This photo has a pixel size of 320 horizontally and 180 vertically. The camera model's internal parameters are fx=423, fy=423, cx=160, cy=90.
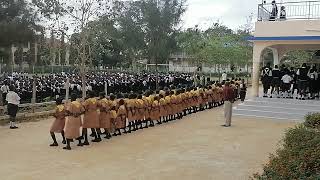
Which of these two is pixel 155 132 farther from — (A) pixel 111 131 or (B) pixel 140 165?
(B) pixel 140 165

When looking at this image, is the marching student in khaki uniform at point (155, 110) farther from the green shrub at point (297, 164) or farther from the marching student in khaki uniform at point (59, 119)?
the green shrub at point (297, 164)

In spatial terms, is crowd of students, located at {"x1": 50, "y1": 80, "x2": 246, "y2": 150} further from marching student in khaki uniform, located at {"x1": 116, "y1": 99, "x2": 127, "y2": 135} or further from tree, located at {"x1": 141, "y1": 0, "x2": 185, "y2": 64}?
tree, located at {"x1": 141, "y1": 0, "x2": 185, "y2": 64}

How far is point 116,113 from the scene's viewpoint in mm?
11734

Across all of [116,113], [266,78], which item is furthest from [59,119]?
[266,78]

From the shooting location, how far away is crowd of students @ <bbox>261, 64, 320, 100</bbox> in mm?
17625

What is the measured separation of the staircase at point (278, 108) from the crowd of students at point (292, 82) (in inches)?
29.5

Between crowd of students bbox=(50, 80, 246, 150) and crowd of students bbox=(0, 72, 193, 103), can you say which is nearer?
crowd of students bbox=(50, 80, 246, 150)

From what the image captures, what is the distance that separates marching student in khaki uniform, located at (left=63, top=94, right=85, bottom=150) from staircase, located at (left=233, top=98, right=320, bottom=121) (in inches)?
351

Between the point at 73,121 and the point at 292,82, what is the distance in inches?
442

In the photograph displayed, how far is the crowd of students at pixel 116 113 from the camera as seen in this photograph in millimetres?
10070

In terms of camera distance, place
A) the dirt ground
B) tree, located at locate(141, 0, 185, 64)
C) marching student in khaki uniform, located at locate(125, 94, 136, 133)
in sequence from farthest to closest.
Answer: tree, located at locate(141, 0, 185, 64) < marching student in khaki uniform, located at locate(125, 94, 136, 133) < the dirt ground

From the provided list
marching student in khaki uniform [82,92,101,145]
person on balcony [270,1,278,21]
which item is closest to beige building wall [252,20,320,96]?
person on balcony [270,1,278,21]

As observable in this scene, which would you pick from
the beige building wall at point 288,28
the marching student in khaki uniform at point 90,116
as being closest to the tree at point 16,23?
the marching student in khaki uniform at point 90,116

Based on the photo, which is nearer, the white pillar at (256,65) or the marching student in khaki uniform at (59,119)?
the marching student in khaki uniform at (59,119)
